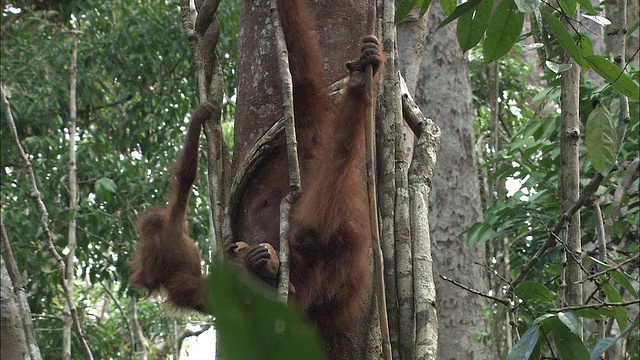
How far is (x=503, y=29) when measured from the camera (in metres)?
1.73

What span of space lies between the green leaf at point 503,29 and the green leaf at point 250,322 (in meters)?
1.41

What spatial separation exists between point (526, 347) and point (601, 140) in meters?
0.72

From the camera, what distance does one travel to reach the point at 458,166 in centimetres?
483

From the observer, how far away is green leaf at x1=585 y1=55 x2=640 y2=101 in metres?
1.88

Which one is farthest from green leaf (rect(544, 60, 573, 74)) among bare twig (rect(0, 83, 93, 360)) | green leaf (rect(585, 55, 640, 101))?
bare twig (rect(0, 83, 93, 360))

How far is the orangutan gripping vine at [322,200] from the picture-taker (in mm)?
2117

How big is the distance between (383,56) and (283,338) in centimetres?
168

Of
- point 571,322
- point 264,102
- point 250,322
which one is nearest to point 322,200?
point 264,102

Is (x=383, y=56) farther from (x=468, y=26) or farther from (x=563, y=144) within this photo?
(x=563, y=144)

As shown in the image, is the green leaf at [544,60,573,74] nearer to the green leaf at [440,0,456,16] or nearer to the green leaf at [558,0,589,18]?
the green leaf at [558,0,589,18]

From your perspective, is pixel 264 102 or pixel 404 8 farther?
pixel 264 102

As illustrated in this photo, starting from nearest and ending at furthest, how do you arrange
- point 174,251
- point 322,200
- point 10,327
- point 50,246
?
point 322,200, point 50,246, point 10,327, point 174,251

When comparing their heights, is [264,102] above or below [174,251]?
above

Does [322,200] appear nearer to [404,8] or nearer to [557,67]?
[404,8]
